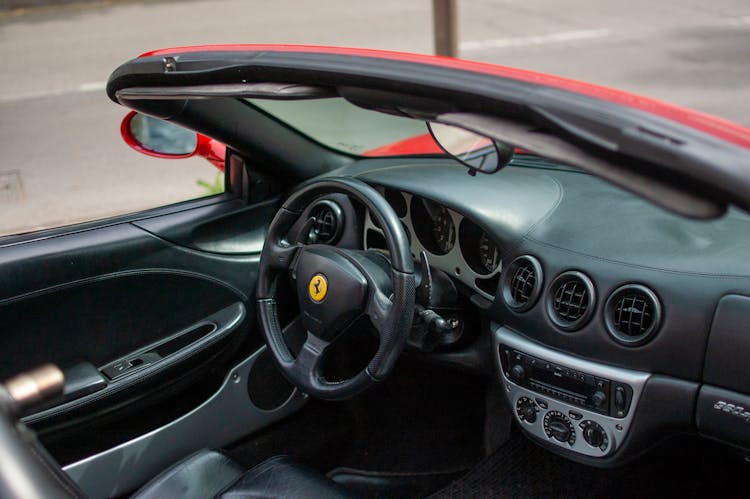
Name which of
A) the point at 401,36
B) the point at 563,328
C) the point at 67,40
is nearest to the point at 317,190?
the point at 563,328

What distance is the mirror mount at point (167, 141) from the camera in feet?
9.48

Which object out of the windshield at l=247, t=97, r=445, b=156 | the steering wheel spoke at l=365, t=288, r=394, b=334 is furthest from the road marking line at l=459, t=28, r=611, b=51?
the steering wheel spoke at l=365, t=288, r=394, b=334

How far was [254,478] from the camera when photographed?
2191 millimetres

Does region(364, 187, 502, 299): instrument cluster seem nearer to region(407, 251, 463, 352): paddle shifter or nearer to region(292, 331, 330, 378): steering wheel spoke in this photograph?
region(407, 251, 463, 352): paddle shifter

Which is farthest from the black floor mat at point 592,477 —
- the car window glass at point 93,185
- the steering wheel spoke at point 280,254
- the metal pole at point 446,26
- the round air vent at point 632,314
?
the metal pole at point 446,26

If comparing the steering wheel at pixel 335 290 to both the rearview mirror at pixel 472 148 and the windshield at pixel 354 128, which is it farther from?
the windshield at pixel 354 128

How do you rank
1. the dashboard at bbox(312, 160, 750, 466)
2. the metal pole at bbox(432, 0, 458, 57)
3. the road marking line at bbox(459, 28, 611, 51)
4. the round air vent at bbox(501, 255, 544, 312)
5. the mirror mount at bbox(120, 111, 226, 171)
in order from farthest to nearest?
the road marking line at bbox(459, 28, 611, 51), the metal pole at bbox(432, 0, 458, 57), the mirror mount at bbox(120, 111, 226, 171), the round air vent at bbox(501, 255, 544, 312), the dashboard at bbox(312, 160, 750, 466)

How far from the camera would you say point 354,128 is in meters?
3.06

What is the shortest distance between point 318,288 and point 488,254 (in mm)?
538

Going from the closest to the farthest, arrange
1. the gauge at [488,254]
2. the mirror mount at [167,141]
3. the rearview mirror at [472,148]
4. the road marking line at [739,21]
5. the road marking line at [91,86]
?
the rearview mirror at [472,148] < the gauge at [488,254] < the mirror mount at [167,141] < the road marking line at [91,86] < the road marking line at [739,21]

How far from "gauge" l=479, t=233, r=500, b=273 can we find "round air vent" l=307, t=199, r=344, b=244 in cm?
44

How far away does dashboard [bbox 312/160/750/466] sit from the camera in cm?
207

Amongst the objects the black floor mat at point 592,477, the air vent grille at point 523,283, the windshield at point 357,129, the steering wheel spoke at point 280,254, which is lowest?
the black floor mat at point 592,477

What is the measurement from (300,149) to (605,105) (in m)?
1.69
